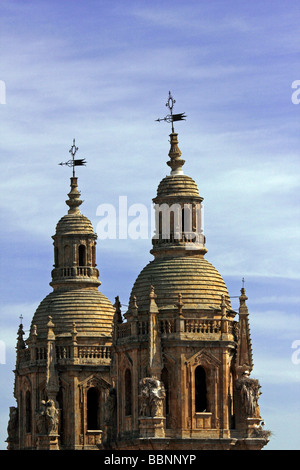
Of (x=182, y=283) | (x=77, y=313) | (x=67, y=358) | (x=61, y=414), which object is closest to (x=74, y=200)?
(x=77, y=313)

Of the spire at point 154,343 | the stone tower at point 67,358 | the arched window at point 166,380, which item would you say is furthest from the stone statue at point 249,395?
the stone tower at point 67,358

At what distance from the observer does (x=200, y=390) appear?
144000 millimetres

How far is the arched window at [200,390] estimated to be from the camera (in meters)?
144

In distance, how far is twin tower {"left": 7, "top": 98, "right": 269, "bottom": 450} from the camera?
142250mm

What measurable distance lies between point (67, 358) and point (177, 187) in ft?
56.7

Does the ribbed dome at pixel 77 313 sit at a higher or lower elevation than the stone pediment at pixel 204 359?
higher

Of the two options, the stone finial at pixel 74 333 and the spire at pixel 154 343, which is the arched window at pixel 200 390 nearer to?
the spire at pixel 154 343

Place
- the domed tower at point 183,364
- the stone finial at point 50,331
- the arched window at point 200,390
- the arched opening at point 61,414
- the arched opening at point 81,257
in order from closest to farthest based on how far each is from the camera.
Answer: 1. the domed tower at point 183,364
2. the arched window at point 200,390
3. the arched opening at point 61,414
4. the stone finial at point 50,331
5. the arched opening at point 81,257

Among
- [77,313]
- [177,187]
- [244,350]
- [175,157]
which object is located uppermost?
[175,157]

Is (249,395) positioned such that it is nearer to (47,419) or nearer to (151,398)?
(151,398)

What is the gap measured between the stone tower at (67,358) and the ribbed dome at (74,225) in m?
0.08

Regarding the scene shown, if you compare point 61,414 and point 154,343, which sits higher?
point 154,343
